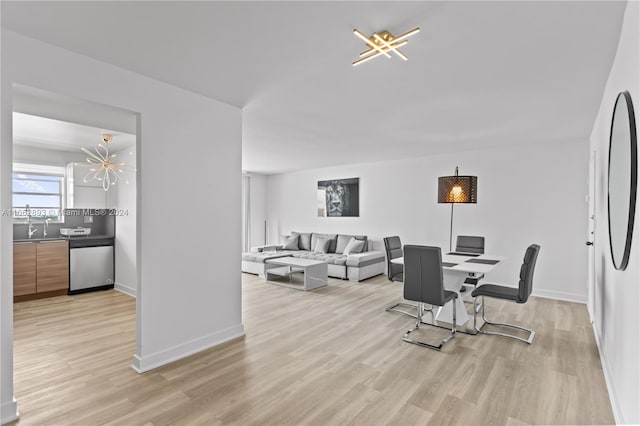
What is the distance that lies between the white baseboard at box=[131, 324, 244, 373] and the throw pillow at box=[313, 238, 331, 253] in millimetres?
4055

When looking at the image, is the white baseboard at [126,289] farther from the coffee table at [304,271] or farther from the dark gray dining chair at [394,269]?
the dark gray dining chair at [394,269]

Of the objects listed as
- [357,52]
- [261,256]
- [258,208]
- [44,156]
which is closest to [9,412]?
[357,52]

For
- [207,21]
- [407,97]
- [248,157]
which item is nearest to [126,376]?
[207,21]

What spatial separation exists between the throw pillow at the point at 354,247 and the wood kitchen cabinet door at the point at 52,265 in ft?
16.0

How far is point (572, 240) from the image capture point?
4.85 m

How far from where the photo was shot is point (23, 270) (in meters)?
4.73

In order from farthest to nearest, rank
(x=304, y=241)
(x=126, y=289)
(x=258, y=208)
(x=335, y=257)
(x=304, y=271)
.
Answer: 1. (x=258, y=208)
2. (x=304, y=241)
3. (x=335, y=257)
4. (x=304, y=271)
5. (x=126, y=289)

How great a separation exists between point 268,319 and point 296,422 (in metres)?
2.01

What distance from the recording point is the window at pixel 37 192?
5191mm

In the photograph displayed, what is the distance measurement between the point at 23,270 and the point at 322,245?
5142 mm

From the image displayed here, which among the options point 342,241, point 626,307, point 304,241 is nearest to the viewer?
point 626,307

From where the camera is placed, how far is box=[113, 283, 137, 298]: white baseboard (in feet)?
16.7

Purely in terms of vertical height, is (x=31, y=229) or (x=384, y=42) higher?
(x=384, y=42)

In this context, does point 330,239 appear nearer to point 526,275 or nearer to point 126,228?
point 126,228
